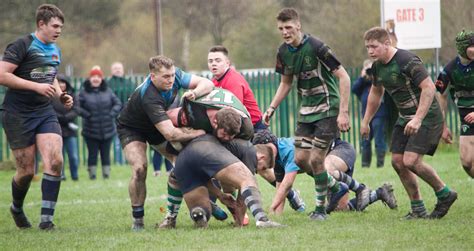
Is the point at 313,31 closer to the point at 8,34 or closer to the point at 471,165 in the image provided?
the point at 8,34

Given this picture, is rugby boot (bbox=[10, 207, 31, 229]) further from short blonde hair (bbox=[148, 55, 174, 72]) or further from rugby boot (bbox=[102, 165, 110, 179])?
rugby boot (bbox=[102, 165, 110, 179])

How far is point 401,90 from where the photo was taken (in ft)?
31.4

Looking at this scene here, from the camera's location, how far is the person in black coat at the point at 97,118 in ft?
58.6

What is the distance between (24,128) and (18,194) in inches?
28.6

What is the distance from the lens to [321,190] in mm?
9945

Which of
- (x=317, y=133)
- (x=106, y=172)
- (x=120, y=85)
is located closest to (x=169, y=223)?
(x=317, y=133)

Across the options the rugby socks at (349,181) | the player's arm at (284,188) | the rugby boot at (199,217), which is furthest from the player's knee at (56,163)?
the rugby socks at (349,181)

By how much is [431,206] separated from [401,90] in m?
1.90

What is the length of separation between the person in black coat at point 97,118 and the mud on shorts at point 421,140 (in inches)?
360

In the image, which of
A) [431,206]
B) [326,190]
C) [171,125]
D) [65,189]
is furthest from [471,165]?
[65,189]

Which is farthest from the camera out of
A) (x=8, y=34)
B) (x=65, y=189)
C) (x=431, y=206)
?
(x=8, y=34)

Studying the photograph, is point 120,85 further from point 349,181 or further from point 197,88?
point 197,88

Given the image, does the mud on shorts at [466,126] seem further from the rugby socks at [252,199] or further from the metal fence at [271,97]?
the metal fence at [271,97]

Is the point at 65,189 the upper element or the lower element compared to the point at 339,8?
lower
